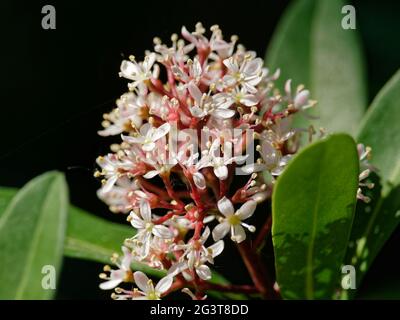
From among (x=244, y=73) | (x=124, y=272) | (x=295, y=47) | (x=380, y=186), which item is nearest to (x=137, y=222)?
(x=124, y=272)

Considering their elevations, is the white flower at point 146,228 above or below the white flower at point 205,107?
below

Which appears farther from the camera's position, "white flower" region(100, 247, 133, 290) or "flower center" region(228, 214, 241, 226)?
"white flower" region(100, 247, 133, 290)

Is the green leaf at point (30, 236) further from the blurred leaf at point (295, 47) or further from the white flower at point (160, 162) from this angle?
the blurred leaf at point (295, 47)

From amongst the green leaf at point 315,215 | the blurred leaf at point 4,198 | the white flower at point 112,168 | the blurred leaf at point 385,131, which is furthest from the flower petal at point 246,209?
the blurred leaf at point 4,198

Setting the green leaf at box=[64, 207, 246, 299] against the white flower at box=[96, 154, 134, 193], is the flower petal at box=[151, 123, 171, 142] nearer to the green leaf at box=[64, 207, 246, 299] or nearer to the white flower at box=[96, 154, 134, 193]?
the white flower at box=[96, 154, 134, 193]

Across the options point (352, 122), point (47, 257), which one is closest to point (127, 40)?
point (352, 122)

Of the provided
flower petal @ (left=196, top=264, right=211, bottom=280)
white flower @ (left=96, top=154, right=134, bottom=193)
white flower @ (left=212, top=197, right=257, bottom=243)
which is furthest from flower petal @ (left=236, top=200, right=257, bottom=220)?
white flower @ (left=96, top=154, right=134, bottom=193)

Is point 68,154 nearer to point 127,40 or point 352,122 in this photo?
point 127,40
